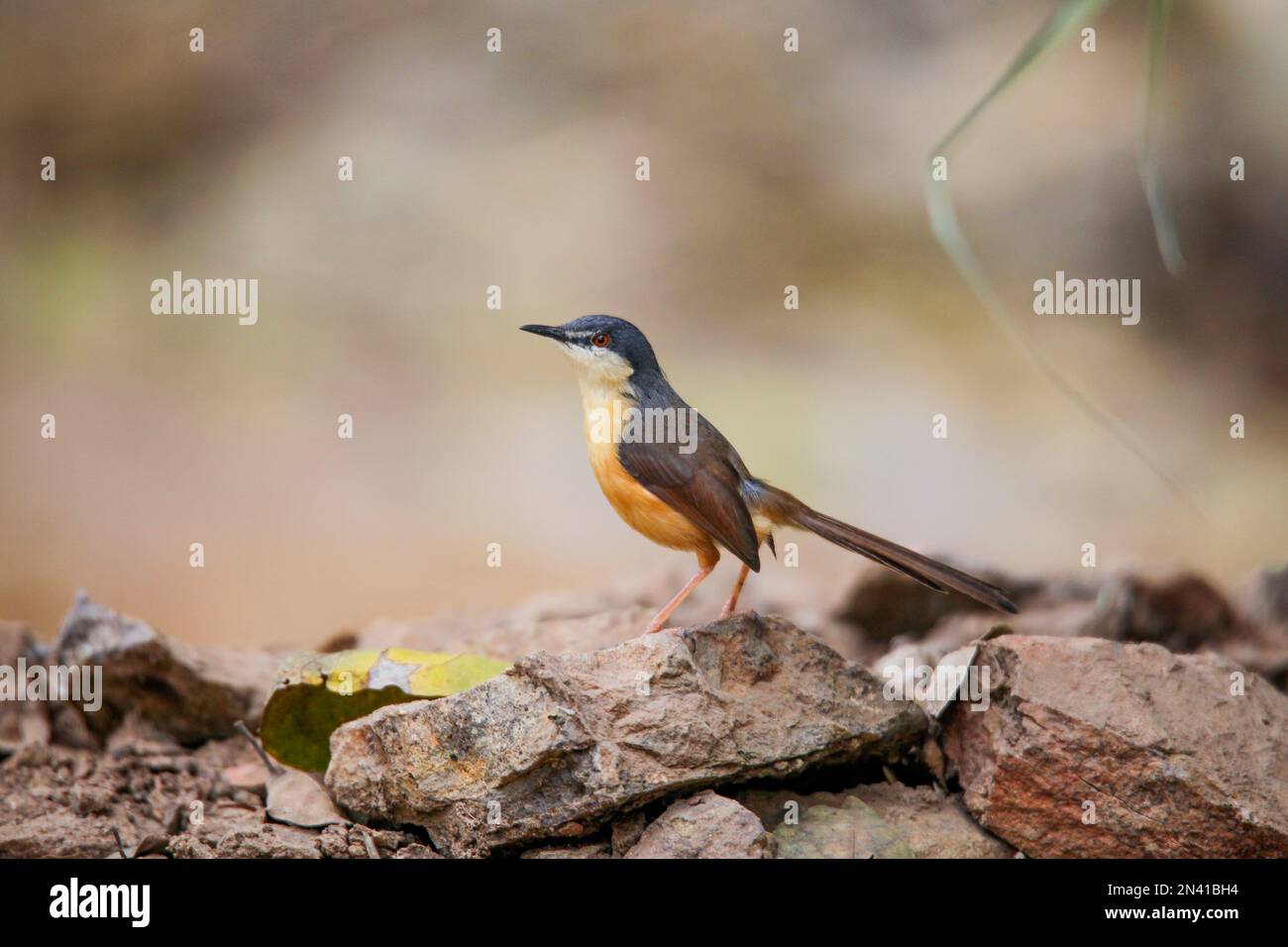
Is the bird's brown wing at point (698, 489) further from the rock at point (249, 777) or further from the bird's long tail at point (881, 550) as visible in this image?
the rock at point (249, 777)

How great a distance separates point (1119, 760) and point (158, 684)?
3486mm

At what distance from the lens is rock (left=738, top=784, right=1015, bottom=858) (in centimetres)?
350

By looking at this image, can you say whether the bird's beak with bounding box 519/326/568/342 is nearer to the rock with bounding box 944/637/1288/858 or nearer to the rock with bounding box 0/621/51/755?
the rock with bounding box 944/637/1288/858

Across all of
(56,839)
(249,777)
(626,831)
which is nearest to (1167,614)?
(626,831)

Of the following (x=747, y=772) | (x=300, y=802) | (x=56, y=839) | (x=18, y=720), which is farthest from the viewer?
(x=18, y=720)

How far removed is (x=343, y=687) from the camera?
3.94 meters

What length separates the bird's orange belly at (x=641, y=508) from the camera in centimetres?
421

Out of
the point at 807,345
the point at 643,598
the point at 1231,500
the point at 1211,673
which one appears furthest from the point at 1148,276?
the point at 1211,673

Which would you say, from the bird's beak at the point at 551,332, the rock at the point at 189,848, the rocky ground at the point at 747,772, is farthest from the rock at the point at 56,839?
the bird's beak at the point at 551,332

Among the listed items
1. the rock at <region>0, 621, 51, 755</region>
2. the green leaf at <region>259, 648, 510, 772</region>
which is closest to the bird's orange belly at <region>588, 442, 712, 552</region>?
the green leaf at <region>259, 648, 510, 772</region>

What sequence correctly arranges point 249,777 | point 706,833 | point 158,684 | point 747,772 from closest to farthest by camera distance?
point 706,833 → point 747,772 → point 249,777 → point 158,684

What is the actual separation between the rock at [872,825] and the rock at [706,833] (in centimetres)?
16

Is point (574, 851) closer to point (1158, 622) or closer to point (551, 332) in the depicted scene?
point (551, 332)

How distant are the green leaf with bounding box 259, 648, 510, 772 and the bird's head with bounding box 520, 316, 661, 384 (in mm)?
1131
